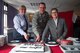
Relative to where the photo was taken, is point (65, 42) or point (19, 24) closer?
point (65, 42)

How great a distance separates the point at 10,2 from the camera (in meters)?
3.81

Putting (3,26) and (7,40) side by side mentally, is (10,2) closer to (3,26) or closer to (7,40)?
(3,26)

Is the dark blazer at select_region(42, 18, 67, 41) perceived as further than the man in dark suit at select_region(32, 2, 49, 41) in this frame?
No

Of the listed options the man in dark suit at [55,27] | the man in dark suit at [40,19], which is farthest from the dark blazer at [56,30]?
the man in dark suit at [40,19]

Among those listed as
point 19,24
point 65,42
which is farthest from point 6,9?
point 65,42

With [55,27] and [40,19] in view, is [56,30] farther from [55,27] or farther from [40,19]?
[40,19]

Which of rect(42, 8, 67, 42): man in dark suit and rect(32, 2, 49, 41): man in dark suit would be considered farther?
rect(32, 2, 49, 41): man in dark suit

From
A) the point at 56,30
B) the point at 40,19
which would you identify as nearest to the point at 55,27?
the point at 56,30

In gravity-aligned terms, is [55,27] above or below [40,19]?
below

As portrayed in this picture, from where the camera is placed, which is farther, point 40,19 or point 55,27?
point 40,19

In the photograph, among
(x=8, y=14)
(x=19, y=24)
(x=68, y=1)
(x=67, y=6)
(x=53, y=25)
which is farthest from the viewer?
(x=67, y=6)

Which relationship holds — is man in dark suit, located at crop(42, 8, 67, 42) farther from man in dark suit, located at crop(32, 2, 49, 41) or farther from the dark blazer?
man in dark suit, located at crop(32, 2, 49, 41)

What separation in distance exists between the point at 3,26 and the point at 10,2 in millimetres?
695

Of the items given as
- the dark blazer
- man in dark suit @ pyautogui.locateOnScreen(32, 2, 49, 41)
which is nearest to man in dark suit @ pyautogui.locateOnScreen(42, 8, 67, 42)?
the dark blazer
